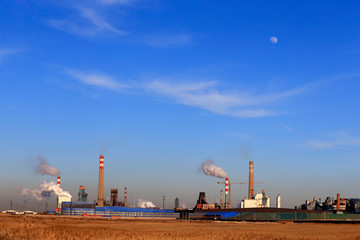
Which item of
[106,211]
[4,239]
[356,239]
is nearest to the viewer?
[4,239]

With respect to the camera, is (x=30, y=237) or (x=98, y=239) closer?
(x=30, y=237)

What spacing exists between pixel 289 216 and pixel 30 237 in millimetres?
131911

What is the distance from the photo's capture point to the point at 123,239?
39375 millimetres

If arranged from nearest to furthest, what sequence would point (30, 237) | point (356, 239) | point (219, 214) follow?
point (30, 237), point (356, 239), point (219, 214)

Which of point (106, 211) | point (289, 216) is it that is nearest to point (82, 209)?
point (106, 211)

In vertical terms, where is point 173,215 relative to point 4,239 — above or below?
below

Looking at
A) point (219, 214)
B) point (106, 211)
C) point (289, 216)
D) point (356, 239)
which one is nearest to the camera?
point (356, 239)

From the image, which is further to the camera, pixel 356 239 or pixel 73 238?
pixel 356 239

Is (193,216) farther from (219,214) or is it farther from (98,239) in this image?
(98,239)

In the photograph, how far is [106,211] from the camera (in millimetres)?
178000

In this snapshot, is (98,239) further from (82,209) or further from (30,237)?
(82,209)

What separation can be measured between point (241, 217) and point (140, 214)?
140 feet

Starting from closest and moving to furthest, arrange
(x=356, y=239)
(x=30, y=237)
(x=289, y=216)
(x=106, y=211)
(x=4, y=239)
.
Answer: (x=4, y=239)
(x=30, y=237)
(x=356, y=239)
(x=289, y=216)
(x=106, y=211)

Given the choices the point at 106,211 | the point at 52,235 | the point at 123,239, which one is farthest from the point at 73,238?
the point at 106,211
